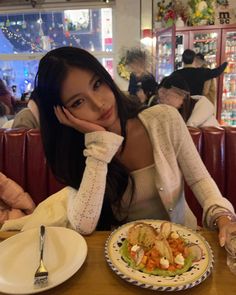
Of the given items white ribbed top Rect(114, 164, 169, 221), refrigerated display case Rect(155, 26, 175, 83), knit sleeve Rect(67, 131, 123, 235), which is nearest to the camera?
knit sleeve Rect(67, 131, 123, 235)

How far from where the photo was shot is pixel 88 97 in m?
0.97

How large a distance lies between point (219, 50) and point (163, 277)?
4.54 m

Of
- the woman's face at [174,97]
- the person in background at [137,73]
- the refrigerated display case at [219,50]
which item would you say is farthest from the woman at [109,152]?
the refrigerated display case at [219,50]

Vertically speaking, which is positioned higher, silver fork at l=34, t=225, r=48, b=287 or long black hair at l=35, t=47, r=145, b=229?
long black hair at l=35, t=47, r=145, b=229

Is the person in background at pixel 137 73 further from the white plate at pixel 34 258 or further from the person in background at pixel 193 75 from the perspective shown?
the white plate at pixel 34 258

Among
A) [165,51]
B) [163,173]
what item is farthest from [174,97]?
[165,51]

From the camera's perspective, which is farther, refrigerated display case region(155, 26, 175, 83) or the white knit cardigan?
refrigerated display case region(155, 26, 175, 83)

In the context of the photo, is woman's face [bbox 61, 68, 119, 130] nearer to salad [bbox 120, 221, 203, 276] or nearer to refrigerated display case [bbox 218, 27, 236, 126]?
salad [bbox 120, 221, 203, 276]

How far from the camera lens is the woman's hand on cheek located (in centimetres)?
98

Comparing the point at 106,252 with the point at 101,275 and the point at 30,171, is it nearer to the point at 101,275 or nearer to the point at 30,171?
the point at 101,275

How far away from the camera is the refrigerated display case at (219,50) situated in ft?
14.7

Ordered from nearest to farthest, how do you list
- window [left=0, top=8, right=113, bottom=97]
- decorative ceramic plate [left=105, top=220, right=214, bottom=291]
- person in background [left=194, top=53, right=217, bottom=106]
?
decorative ceramic plate [left=105, top=220, right=214, bottom=291]
person in background [left=194, top=53, right=217, bottom=106]
window [left=0, top=8, right=113, bottom=97]

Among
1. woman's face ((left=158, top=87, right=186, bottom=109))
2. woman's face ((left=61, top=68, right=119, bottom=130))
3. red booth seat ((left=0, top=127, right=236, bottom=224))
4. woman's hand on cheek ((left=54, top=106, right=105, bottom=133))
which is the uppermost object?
woman's face ((left=61, top=68, right=119, bottom=130))

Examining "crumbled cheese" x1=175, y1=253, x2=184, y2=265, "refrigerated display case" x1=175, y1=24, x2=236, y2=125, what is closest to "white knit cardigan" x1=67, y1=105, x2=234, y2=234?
"crumbled cheese" x1=175, y1=253, x2=184, y2=265
